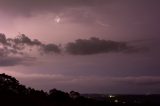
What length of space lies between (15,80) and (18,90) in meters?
4.74

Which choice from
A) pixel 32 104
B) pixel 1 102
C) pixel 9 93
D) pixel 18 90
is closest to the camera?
pixel 1 102

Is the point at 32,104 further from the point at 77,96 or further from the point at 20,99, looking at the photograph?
the point at 77,96

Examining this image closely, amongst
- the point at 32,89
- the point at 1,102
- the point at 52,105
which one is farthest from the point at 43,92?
the point at 1,102

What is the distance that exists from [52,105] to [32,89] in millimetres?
29713

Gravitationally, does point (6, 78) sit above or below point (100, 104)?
above

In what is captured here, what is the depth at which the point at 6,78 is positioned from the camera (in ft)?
443

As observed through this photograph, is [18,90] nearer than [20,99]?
No

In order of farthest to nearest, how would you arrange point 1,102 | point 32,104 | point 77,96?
point 77,96
point 32,104
point 1,102

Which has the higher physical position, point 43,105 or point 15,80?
point 15,80

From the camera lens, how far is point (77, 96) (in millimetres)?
157750

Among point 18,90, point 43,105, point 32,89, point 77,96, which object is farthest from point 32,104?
point 77,96

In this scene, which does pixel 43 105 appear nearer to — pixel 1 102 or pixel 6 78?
pixel 1 102

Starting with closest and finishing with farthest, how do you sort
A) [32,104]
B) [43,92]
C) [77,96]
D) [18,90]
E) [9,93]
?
[32,104]
[9,93]
[18,90]
[43,92]
[77,96]

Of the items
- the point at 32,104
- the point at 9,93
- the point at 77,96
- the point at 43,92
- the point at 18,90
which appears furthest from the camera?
the point at 77,96
